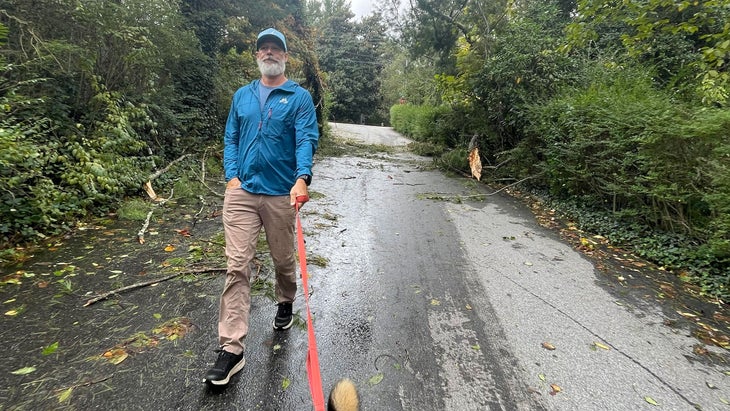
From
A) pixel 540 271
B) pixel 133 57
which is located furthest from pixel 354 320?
pixel 133 57

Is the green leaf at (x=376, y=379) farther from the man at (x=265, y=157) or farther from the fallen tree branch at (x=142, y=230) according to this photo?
the fallen tree branch at (x=142, y=230)

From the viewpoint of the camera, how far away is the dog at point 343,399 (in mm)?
1632

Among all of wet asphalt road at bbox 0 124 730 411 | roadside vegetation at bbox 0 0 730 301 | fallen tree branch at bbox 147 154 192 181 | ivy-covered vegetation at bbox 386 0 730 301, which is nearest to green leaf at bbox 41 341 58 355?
wet asphalt road at bbox 0 124 730 411

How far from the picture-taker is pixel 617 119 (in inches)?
232

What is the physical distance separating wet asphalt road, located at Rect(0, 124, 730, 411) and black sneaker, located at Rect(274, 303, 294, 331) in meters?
0.09

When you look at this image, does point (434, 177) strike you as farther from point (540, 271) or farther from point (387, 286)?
point (387, 286)

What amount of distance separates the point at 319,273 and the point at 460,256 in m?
1.93

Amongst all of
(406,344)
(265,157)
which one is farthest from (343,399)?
(265,157)

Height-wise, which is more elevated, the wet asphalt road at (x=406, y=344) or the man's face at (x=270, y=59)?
the man's face at (x=270, y=59)

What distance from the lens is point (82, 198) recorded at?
17.7 ft

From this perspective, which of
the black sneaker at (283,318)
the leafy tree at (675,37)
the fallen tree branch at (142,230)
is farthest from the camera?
the leafy tree at (675,37)

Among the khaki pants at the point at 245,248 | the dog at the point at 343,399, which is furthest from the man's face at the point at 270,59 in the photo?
the dog at the point at 343,399

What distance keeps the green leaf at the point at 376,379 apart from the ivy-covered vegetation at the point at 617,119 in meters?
3.99

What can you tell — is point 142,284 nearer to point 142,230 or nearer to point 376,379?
point 142,230
